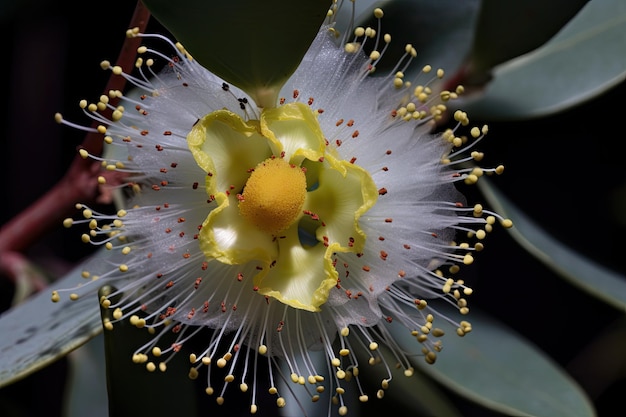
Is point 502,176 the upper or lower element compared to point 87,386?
upper

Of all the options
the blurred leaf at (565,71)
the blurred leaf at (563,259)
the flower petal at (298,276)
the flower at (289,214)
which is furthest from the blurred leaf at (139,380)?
the blurred leaf at (565,71)

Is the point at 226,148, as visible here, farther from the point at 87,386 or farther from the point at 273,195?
the point at 87,386

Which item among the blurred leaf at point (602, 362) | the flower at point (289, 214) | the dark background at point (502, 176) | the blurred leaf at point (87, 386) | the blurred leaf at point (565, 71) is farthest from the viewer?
the blurred leaf at point (602, 362)

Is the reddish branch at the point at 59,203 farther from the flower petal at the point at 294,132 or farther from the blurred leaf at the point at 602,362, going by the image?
the blurred leaf at the point at 602,362

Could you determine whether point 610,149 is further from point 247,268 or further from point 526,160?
point 247,268

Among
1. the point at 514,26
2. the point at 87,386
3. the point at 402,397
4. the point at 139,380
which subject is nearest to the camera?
the point at 139,380

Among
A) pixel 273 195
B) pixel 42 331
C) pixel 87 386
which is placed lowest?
pixel 87 386

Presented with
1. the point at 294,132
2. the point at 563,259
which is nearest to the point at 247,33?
the point at 294,132

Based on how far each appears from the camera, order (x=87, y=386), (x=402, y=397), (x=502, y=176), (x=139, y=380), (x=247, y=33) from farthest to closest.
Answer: (x=502, y=176) → (x=87, y=386) → (x=402, y=397) → (x=139, y=380) → (x=247, y=33)
